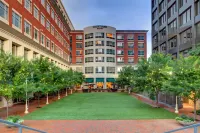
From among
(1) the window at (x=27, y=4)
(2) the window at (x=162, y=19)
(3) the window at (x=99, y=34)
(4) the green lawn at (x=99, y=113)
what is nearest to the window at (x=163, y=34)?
(2) the window at (x=162, y=19)

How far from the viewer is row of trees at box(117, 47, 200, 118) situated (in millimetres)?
16859

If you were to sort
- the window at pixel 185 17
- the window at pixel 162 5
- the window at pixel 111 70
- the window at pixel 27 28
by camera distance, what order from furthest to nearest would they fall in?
the window at pixel 111 70
the window at pixel 162 5
the window at pixel 185 17
the window at pixel 27 28

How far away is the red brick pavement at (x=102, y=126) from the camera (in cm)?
1355

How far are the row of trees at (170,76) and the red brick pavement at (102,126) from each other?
9.75ft

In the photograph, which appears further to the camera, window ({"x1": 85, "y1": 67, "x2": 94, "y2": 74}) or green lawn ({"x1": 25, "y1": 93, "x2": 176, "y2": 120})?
window ({"x1": 85, "y1": 67, "x2": 94, "y2": 74})

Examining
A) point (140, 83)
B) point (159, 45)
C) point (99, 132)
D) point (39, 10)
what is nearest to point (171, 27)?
point (159, 45)

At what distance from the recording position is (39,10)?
40312 millimetres

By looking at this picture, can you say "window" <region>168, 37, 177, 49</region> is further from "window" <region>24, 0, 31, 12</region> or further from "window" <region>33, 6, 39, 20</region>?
"window" <region>24, 0, 31, 12</region>

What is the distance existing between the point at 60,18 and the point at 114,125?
52277 millimetres

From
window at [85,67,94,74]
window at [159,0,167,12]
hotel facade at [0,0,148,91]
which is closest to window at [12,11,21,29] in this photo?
hotel facade at [0,0,148,91]

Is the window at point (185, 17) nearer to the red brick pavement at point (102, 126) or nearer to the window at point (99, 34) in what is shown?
the red brick pavement at point (102, 126)

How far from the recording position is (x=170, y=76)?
19531 mm

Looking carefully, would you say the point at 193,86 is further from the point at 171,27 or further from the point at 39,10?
the point at 39,10

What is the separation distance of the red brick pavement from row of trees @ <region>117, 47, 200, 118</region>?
297cm
